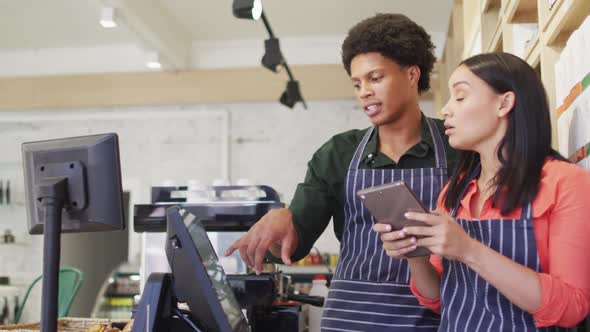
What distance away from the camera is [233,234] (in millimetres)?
2557

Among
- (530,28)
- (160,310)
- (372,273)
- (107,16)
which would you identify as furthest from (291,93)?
(160,310)

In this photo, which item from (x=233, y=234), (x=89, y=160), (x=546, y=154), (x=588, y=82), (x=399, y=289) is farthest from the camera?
(x=233, y=234)

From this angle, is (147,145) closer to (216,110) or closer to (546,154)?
(216,110)

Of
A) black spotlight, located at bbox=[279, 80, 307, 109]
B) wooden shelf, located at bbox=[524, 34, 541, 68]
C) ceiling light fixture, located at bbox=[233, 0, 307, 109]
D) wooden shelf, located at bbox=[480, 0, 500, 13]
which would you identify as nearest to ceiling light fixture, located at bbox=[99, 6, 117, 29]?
ceiling light fixture, located at bbox=[233, 0, 307, 109]

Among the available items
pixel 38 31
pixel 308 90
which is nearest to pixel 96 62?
pixel 38 31

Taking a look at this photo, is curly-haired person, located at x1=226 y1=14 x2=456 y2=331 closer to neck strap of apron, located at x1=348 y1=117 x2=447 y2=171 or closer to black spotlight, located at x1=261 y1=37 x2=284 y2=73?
neck strap of apron, located at x1=348 y1=117 x2=447 y2=171

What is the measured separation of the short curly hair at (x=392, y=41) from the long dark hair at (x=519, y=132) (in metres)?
0.54

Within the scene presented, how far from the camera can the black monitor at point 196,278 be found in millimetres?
1241

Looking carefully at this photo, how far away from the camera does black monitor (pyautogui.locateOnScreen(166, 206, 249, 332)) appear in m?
1.24

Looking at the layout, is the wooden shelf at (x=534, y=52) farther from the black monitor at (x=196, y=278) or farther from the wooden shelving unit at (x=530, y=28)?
the black monitor at (x=196, y=278)

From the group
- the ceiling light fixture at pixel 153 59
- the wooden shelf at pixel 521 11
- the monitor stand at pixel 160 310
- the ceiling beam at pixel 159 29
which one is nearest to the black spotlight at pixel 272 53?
the ceiling beam at pixel 159 29

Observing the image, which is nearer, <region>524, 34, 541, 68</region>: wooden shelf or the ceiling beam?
<region>524, 34, 541, 68</region>: wooden shelf

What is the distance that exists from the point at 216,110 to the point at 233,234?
15.9 feet

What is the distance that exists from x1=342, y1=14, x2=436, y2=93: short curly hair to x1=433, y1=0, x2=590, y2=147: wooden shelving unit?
343 millimetres
